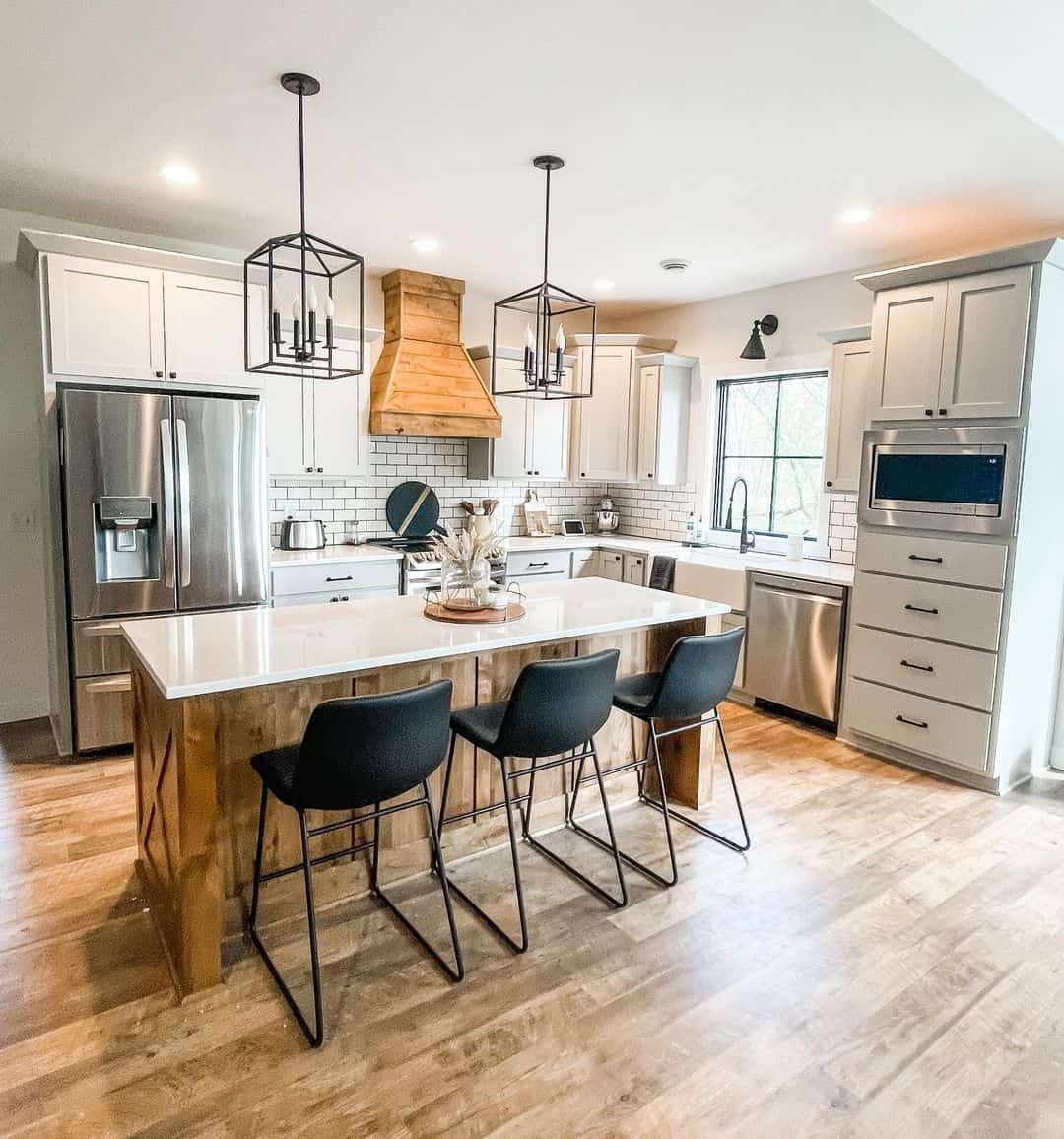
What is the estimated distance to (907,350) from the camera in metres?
3.80

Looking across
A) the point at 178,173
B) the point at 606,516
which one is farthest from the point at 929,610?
the point at 178,173

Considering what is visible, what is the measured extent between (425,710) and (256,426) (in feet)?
8.16

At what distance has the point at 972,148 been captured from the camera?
9.72 feet

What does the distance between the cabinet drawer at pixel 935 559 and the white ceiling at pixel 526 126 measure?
1.55 m

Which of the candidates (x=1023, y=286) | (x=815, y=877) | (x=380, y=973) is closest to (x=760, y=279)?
(x=1023, y=286)

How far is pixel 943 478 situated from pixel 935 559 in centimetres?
38

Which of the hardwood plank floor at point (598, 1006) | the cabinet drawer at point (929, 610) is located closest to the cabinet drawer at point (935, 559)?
the cabinet drawer at point (929, 610)

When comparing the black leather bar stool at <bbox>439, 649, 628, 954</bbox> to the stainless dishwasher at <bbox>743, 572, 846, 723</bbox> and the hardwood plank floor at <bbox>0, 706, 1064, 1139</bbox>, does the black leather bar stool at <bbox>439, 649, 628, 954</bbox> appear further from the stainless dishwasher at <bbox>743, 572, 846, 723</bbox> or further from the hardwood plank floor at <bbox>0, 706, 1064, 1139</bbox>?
the stainless dishwasher at <bbox>743, 572, 846, 723</bbox>

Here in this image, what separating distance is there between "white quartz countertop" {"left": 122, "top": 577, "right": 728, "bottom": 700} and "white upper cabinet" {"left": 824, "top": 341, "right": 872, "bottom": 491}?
163cm

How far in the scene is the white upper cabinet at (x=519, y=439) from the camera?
5.58 meters

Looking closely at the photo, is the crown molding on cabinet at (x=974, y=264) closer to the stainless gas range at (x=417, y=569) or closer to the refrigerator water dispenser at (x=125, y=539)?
the stainless gas range at (x=417, y=569)

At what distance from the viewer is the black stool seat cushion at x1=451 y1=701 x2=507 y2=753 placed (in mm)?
2494

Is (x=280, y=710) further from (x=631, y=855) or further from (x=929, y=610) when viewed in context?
(x=929, y=610)

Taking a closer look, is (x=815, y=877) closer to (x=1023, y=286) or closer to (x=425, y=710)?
(x=425, y=710)
